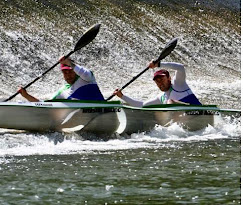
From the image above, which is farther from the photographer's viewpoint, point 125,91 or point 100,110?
point 125,91

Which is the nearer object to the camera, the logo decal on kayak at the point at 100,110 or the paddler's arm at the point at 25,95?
the logo decal on kayak at the point at 100,110

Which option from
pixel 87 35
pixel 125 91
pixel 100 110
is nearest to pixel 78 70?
pixel 100 110

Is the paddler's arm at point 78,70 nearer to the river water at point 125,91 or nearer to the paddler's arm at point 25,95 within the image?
the paddler's arm at point 25,95

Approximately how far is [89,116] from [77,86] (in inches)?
29.5

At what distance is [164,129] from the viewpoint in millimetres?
18266

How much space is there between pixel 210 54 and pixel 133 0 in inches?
236

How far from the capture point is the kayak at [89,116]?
16.4 m

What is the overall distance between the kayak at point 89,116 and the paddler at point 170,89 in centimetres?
33

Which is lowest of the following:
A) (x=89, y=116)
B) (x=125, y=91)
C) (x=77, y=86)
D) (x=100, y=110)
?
(x=89, y=116)

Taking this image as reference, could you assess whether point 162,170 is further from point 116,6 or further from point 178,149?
point 116,6

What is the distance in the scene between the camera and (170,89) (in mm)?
18734

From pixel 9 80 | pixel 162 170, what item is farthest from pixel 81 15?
pixel 162 170

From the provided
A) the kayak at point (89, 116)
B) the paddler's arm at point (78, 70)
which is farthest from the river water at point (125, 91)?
the paddler's arm at point (78, 70)

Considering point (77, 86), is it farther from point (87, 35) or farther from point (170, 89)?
point (170, 89)
